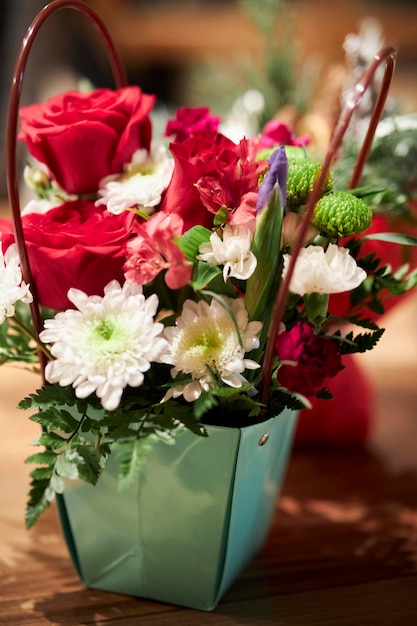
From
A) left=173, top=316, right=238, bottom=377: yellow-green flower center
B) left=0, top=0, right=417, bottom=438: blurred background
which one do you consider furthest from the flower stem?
left=0, top=0, right=417, bottom=438: blurred background

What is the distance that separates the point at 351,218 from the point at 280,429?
0.19 metres

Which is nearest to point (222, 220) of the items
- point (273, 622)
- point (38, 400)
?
point (38, 400)

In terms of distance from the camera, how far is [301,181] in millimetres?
471

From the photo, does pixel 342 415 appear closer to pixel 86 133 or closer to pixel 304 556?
pixel 304 556

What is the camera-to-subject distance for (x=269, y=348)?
440mm

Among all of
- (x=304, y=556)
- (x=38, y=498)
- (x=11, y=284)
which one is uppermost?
(x=11, y=284)

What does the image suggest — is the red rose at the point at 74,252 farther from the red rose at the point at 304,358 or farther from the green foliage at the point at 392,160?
the green foliage at the point at 392,160

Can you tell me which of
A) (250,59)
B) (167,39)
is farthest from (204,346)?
(167,39)

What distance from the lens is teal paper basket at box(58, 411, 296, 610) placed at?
49cm

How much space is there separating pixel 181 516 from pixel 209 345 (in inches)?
5.7

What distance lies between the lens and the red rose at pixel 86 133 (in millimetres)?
509

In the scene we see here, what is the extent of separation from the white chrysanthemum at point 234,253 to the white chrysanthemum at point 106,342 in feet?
0.16

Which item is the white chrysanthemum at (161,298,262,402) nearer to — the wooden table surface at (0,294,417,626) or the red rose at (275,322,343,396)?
the red rose at (275,322,343,396)

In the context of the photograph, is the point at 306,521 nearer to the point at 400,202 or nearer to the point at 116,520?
the point at 116,520
